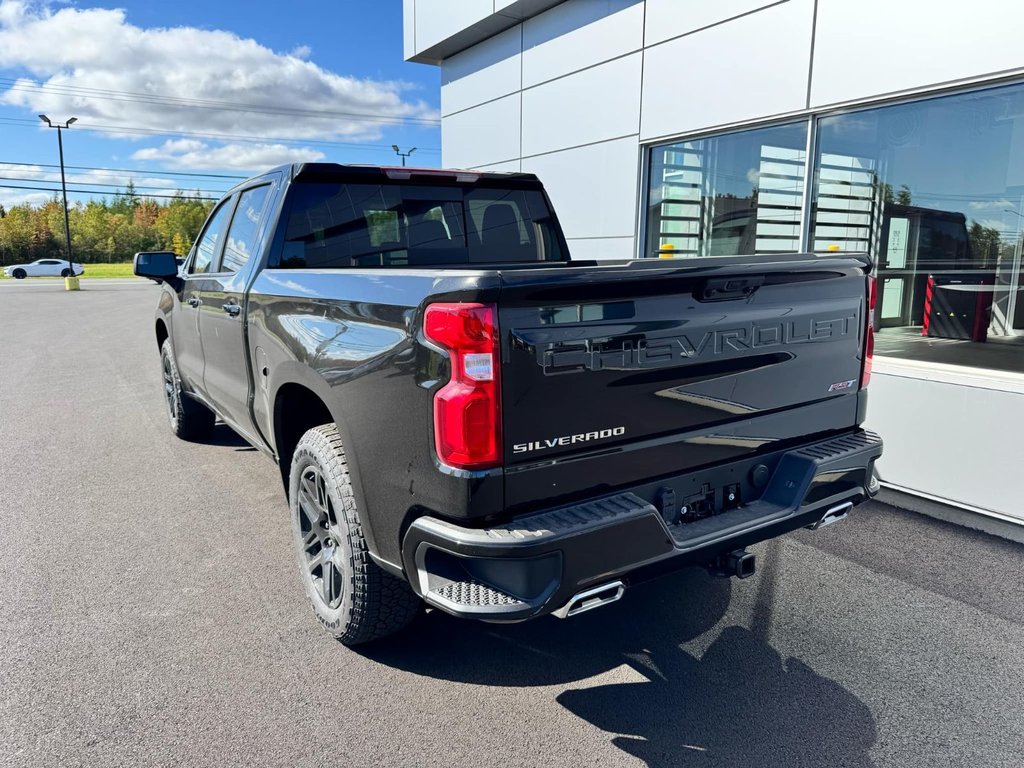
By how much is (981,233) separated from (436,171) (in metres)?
3.80

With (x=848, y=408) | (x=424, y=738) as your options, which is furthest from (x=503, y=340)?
(x=848, y=408)

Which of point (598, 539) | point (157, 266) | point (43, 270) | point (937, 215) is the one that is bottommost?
point (43, 270)

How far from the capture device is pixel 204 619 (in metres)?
3.29

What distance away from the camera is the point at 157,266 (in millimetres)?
5242

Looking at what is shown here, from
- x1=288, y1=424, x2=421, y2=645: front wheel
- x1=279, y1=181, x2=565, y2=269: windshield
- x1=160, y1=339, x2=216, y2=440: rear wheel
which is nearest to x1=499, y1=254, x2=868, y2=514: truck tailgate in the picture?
x1=288, y1=424, x2=421, y2=645: front wheel

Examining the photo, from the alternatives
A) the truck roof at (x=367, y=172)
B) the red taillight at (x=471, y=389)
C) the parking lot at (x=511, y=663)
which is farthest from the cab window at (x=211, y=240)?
the red taillight at (x=471, y=389)

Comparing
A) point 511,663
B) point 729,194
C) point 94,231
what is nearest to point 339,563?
point 511,663

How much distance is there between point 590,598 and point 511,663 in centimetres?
90

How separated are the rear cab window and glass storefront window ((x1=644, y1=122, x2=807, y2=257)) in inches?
113

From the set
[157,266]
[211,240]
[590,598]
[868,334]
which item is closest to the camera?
[590,598]

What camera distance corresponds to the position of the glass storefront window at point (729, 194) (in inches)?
243

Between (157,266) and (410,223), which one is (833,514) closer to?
(410,223)

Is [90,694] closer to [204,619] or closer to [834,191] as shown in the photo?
→ [204,619]

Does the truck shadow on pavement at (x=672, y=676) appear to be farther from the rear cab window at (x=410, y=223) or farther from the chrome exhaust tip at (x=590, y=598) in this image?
the rear cab window at (x=410, y=223)
